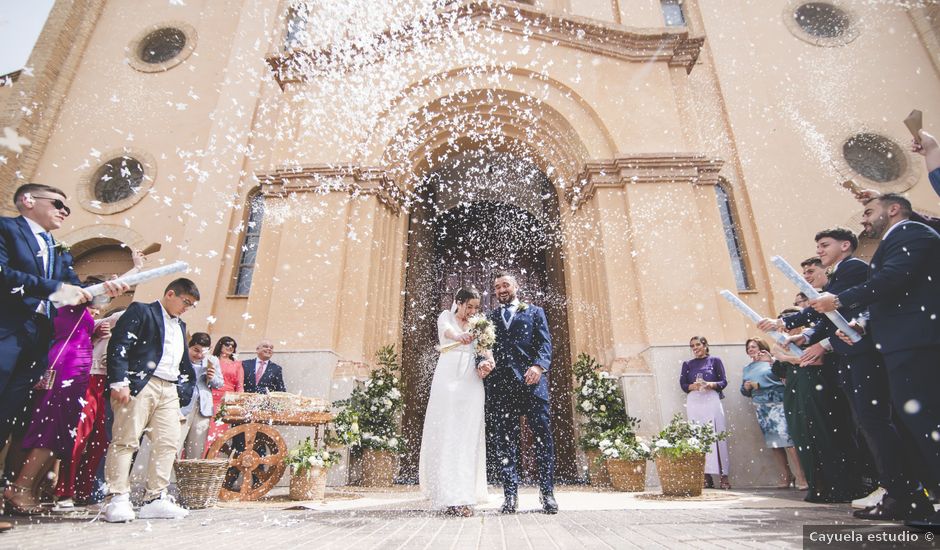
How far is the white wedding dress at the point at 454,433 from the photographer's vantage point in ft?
12.8

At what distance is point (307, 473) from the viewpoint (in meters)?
5.05

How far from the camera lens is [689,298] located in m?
7.35

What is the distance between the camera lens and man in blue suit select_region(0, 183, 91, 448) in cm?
300

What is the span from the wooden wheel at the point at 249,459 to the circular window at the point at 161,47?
1117 cm

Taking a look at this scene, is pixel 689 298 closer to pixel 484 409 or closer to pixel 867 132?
pixel 484 409

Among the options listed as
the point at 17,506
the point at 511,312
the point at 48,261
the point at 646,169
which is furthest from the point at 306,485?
the point at 646,169

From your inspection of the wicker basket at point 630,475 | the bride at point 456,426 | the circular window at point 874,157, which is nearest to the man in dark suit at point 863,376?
the bride at point 456,426

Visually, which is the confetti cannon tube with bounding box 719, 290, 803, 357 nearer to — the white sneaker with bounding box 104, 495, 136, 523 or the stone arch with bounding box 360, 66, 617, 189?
the white sneaker with bounding box 104, 495, 136, 523

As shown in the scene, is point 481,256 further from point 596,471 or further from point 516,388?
point 516,388

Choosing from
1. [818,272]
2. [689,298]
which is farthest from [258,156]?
[818,272]

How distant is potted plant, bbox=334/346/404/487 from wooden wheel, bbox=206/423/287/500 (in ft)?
3.07

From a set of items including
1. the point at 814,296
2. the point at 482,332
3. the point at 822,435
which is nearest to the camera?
the point at 814,296

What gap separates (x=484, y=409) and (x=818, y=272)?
336 centimetres

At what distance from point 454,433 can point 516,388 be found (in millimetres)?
649
